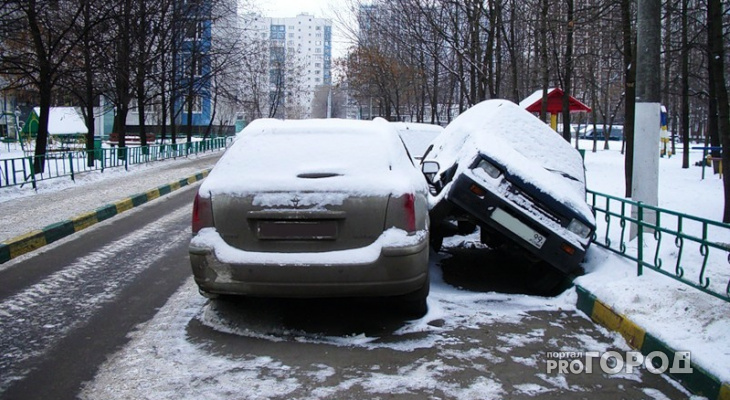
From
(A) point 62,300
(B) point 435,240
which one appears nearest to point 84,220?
(A) point 62,300

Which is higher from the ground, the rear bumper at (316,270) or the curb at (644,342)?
the rear bumper at (316,270)

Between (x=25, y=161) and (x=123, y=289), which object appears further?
(x=25, y=161)

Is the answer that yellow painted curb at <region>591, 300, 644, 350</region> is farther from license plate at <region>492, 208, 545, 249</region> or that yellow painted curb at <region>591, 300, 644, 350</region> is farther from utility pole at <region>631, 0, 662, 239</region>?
utility pole at <region>631, 0, 662, 239</region>

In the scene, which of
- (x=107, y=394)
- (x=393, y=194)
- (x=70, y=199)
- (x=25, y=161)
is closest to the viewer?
(x=107, y=394)

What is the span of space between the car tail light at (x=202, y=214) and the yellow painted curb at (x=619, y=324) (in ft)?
10.4

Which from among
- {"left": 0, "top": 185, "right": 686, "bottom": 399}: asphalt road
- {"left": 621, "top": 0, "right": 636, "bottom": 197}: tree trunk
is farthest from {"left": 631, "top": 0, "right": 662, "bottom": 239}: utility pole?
{"left": 621, "top": 0, "right": 636, "bottom": 197}: tree trunk

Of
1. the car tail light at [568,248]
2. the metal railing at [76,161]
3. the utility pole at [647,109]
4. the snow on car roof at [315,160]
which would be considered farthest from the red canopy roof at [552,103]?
the snow on car roof at [315,160]

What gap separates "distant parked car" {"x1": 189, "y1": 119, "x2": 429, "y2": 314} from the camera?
3986 mm

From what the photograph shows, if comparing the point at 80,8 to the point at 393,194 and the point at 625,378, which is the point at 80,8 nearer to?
the point at 393,194

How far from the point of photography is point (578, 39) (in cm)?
2084

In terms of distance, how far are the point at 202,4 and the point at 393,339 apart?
2567cm

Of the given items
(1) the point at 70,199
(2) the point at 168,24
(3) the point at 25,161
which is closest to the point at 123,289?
(1) the point at 70,199

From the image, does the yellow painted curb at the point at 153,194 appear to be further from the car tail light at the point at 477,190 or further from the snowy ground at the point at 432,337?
the car tail light at the point at 477,190

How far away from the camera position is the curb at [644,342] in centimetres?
331
